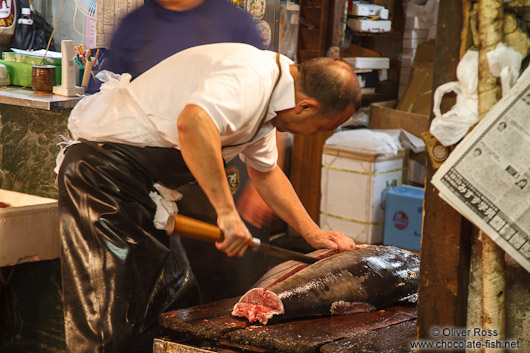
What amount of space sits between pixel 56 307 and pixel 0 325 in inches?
16.9

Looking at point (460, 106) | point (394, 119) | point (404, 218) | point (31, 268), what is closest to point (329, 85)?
point (460, 106)

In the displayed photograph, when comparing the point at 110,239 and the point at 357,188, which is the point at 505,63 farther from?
the point at 357,188

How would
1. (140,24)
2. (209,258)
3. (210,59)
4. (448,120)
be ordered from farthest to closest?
1. (209,258)
2. (140,24)
3. (210,59)
4. (448,120)

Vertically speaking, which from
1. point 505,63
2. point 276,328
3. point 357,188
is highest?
point 505,63

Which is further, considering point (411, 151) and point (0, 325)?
point (411, 151)

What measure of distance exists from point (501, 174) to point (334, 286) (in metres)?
1.18

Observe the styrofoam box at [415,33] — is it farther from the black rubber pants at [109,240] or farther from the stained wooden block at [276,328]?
the stained wooden block at [276,328]

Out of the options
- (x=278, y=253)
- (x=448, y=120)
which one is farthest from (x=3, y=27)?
(x=448, y=120)

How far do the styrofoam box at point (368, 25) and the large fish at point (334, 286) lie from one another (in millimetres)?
4246

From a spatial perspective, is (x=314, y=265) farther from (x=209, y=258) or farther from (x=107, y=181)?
(x=209, y=258)

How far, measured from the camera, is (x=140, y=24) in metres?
4.08

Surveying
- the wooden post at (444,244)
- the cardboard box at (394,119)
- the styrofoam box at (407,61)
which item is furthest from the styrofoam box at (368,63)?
the wooden post at (444,244)

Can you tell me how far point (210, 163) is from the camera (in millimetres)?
2426

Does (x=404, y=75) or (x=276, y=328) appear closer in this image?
(x=276, y=328)
